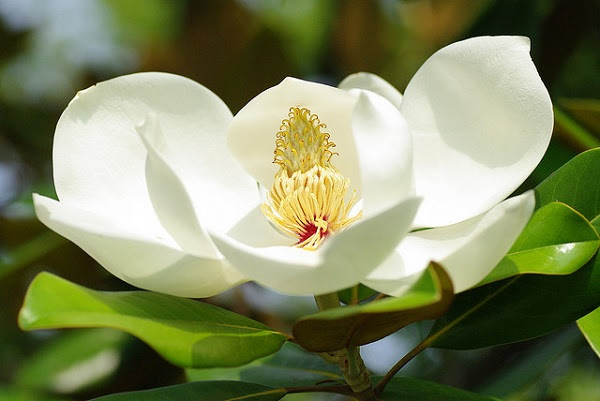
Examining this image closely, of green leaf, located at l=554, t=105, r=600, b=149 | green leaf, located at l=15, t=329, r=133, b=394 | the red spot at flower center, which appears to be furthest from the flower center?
green leaf, located at l=15, t=329, r=133, b=394

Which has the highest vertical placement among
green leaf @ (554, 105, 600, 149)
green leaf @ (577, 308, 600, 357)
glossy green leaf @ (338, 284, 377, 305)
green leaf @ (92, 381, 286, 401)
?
green leaf @ (554, 105, 600, 149)

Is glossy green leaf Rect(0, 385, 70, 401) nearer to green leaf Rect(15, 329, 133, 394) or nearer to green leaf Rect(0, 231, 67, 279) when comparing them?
green leaf Rect(15, 329, 133, 394)

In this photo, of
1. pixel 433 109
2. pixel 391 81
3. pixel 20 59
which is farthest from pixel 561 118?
pixel 20 59

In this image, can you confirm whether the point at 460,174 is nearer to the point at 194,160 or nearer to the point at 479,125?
the point at 479,125

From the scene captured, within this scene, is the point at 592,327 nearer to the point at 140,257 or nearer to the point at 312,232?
the point at 312,232

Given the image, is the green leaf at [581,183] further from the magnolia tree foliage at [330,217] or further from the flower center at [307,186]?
the flower center at [307,186]
